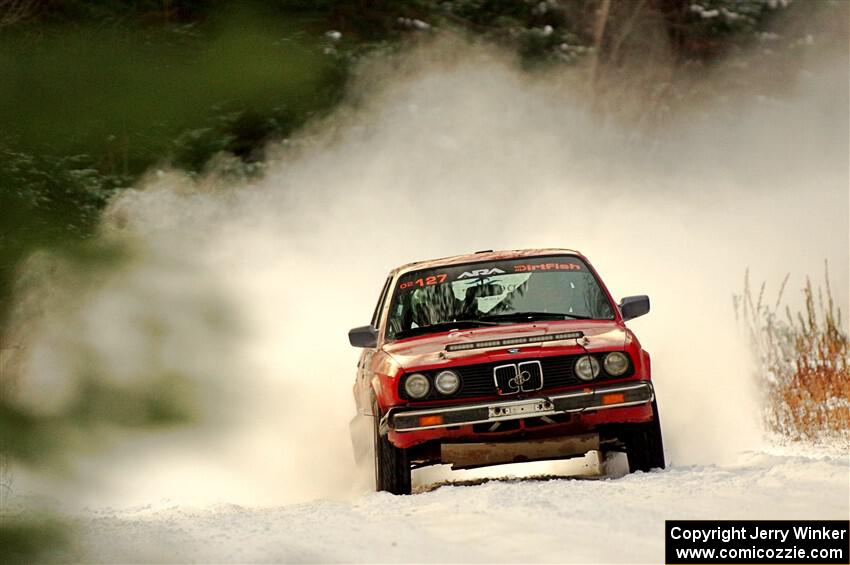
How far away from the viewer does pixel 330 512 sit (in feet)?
23.6

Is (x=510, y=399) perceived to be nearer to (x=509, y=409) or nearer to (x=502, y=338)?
(x=509, y=409)

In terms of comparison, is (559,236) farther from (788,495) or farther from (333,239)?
(788,495)

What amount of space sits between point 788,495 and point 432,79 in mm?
20587

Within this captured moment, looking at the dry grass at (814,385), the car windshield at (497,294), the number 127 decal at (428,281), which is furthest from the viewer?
the dry grass at (814,385)

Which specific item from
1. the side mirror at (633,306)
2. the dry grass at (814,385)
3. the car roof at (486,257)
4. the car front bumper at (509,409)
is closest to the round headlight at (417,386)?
the car front bumper at (509,409)

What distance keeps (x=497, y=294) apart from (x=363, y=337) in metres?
0.95

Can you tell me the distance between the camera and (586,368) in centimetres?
818

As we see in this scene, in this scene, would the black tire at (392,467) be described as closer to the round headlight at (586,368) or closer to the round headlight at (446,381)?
the round headlight at (446,381)

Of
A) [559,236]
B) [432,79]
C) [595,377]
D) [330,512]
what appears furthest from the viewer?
[432,79]

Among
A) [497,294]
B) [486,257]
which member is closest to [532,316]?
[497,294]

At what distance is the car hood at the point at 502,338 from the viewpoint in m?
8.17

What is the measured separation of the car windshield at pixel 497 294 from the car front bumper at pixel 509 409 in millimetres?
1231

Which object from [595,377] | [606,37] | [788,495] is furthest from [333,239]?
[788,495]

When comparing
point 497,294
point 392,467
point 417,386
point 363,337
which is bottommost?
point 392,467
